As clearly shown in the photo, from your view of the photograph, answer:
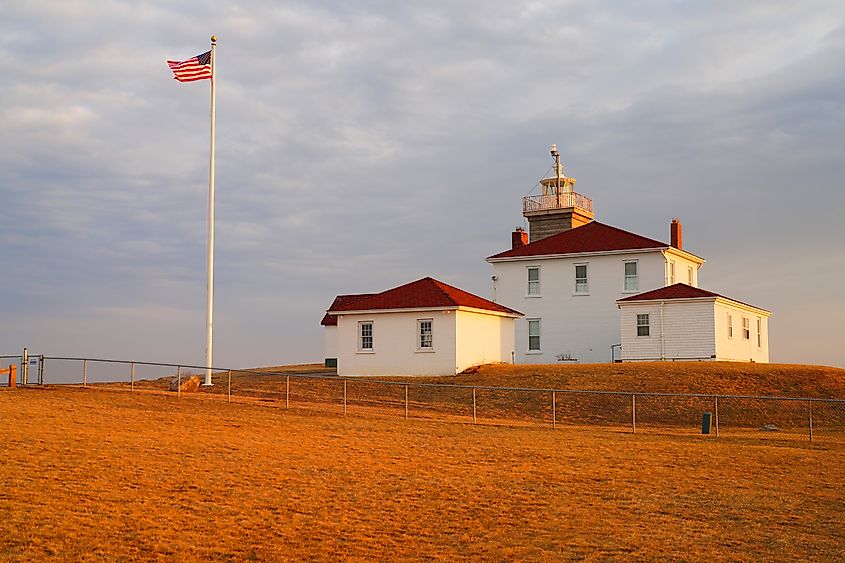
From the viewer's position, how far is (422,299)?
43562 millimetres

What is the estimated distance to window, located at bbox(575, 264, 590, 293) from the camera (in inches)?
2026

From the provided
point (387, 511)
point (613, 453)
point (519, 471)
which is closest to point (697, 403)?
point (613, 453)

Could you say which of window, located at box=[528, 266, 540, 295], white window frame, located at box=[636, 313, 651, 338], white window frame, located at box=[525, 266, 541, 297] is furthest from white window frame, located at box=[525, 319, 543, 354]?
white window frame, located at box=[636, 313, 651, 338]

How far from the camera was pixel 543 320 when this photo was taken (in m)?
52.1

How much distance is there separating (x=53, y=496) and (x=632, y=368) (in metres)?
28.8

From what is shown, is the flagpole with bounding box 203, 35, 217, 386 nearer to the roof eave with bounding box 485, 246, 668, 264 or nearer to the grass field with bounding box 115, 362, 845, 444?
the grass field with bounding box 115, 362, 845, 444

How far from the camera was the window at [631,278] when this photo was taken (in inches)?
1997

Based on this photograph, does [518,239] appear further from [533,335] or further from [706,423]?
[706,423]

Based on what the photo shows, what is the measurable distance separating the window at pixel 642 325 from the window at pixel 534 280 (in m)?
8.73

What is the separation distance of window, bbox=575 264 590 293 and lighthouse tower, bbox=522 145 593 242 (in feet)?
32.4

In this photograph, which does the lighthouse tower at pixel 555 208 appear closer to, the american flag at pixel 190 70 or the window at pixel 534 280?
the window at pixel 534 280

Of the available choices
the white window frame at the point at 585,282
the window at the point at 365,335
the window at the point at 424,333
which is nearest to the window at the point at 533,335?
the white window frame at the point at 585,282

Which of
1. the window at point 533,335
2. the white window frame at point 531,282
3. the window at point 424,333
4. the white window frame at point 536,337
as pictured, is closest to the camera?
the window at point 424,333

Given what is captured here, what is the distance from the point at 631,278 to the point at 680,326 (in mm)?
7197
